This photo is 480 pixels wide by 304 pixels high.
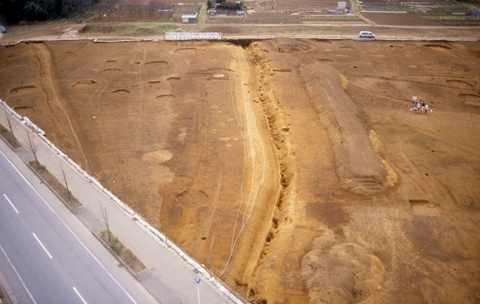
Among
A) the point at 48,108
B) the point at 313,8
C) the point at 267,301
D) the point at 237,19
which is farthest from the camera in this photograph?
the point at 313,8

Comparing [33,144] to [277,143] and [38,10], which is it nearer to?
[277,143]

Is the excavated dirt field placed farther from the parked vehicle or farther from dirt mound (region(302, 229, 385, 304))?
the parked vehicle

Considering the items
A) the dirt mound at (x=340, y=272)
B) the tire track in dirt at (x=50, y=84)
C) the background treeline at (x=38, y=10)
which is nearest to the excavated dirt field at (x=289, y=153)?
the dirt mound at (x=340, y=272)

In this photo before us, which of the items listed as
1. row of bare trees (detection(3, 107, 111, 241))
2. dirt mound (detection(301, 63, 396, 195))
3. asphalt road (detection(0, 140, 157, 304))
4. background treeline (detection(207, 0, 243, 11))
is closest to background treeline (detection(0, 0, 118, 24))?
background treeline (detection(207, 0, 243, 11))

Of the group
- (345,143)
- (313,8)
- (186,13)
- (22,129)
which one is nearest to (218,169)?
(345,143)

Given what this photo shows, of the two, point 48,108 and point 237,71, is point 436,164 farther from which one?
point 48,108

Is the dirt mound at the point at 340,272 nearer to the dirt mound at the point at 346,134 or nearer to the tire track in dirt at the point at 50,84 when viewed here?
the dirt mound at the point at 346,134
